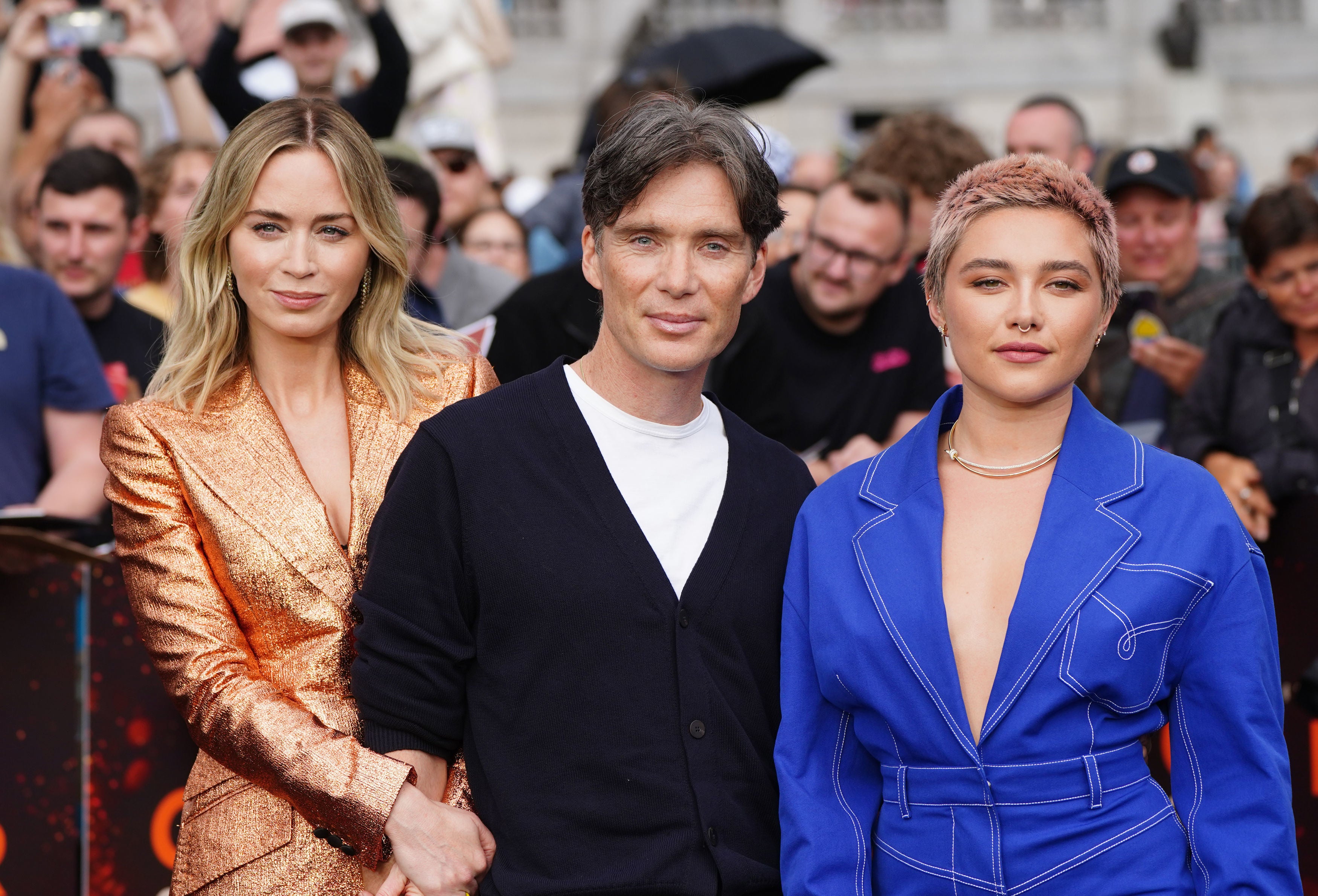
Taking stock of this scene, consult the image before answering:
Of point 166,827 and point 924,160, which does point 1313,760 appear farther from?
point 166,827

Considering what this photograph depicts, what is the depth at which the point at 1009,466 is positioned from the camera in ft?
8.93

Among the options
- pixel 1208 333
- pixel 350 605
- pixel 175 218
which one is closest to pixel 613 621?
pixel 350 605

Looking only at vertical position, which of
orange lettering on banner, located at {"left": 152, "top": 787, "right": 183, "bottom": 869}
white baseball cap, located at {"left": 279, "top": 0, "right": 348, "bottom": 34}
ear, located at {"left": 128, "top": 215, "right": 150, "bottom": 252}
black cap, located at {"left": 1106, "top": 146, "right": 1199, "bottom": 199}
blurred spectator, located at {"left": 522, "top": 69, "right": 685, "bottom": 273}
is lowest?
orange lettering on banner, located at {"left": 152, "top": 787, "right": 183, "bottom": 869}

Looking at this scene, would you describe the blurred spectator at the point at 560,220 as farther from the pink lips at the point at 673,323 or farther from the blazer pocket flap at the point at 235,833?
the blazer pocket flap at the point at 235,833

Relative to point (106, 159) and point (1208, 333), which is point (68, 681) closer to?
point (106, 159)

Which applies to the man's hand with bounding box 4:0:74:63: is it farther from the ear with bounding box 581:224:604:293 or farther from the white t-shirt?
the white t-shirt

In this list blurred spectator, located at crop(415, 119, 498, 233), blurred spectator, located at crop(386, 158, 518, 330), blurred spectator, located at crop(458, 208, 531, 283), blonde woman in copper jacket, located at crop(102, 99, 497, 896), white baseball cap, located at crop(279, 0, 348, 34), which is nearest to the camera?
blonde woman in copper jacket, located at crop(102, 99, 497, 896)

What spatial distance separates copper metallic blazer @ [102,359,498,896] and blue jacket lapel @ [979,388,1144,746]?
4.25 feet

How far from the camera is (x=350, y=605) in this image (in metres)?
2.94

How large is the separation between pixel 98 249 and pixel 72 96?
1.86m

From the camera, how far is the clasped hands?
263cm

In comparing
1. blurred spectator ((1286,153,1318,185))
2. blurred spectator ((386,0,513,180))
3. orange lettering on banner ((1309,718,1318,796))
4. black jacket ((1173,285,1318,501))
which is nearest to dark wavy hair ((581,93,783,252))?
black jacket ((1173,285,1318,501))

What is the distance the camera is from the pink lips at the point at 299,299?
3.04 metres

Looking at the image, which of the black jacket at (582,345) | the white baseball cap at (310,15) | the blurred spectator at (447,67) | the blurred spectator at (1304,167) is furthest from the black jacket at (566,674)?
the blurred spectator at (1304,167)
